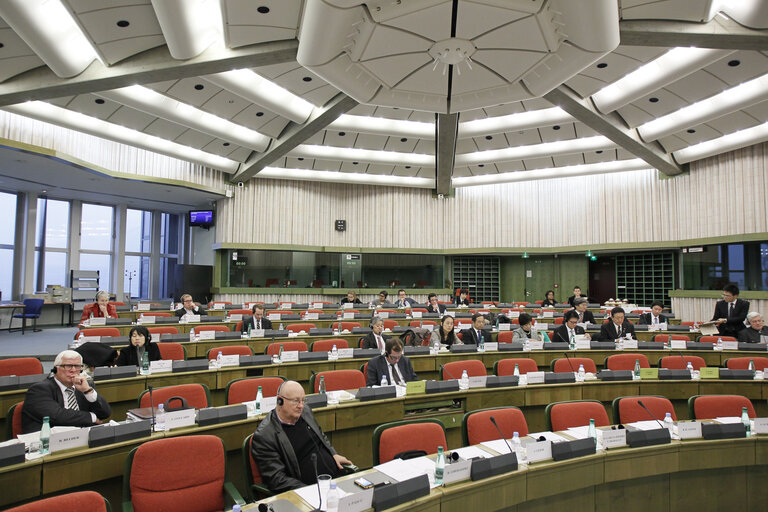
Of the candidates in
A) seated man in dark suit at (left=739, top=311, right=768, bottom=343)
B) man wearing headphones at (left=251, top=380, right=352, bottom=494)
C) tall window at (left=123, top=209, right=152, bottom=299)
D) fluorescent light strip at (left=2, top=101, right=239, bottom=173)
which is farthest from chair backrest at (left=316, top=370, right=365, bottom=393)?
tall window at (left=123, top=209, right=152, bottom=299)

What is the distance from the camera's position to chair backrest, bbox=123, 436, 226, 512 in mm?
2641

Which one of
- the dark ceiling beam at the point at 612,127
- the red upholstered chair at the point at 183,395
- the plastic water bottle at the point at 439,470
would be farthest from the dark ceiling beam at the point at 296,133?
the plastic water bottle at the point at 439,470

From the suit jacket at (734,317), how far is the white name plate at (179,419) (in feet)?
28.1

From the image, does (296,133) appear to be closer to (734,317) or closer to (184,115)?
(184,115)

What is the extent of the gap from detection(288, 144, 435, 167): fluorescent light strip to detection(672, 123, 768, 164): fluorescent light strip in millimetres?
7167

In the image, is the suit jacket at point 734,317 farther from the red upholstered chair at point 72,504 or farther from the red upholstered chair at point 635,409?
the red upholstered chair at point 72,504

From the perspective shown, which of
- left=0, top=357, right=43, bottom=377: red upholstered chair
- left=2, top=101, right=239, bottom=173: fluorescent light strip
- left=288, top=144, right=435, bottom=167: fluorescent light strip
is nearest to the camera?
left=0, top=357, right=43, bottom=377: red upholstered chair

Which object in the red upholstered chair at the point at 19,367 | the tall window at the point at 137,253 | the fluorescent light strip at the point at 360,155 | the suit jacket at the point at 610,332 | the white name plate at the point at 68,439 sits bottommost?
the white name plate at the point at 68,439

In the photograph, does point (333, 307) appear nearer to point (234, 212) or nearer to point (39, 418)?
point (234, 212)

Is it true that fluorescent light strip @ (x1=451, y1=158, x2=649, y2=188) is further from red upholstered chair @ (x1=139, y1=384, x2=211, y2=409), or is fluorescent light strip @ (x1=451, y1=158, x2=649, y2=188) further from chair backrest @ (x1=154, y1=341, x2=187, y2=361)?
red upholstered chair @ (x1=139, y1=384, x2=211, y2=409)

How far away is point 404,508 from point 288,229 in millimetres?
14438

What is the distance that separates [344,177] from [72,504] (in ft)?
47.4

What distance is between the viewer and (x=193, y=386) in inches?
160

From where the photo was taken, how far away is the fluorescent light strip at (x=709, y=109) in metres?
9.27
